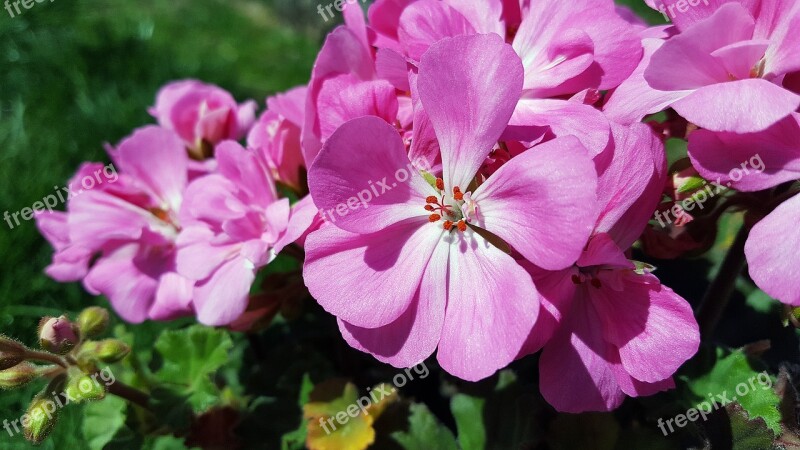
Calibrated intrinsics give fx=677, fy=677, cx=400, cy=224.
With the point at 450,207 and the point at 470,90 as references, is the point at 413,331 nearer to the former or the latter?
the point at 450,207

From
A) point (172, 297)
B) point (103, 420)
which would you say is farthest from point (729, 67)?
point (103, 420)

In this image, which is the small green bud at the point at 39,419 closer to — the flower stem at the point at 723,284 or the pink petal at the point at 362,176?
the pink petal at the point at 362,176

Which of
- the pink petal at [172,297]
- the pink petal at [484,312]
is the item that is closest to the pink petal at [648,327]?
the pink petal at [484,312]

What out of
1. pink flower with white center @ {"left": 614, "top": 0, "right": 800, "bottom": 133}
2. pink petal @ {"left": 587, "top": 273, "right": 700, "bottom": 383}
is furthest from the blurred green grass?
pink flower with white center @ {"left": 614, "top": 0, "right": 800, "bottom": 133}

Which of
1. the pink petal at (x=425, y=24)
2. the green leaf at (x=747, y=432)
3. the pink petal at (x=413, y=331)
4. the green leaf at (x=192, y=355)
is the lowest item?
the green leaf at (x=747, y=432)

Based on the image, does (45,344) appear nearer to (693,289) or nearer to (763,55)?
(763,55)
